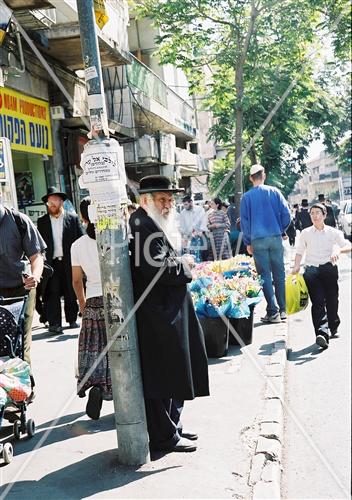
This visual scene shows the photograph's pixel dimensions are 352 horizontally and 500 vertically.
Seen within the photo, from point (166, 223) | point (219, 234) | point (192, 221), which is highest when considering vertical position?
point (166, 223)

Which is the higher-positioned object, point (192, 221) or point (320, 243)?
point (192, 221)

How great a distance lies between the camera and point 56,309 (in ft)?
32.7

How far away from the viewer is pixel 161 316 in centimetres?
452

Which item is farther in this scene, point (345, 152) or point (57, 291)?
point (345, 152)

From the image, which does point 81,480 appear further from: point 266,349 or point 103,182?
point 266,349

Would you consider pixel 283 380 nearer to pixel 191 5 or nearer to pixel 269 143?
pixel 191 5

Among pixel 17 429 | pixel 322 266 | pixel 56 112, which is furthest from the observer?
pixel 56 112

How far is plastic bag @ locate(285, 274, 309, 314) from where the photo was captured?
8.79 meters

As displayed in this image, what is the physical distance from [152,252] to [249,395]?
7.31ft

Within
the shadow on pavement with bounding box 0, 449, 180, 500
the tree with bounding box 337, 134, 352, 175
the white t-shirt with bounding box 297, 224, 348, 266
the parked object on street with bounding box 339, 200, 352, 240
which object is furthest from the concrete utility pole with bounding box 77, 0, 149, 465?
the parked object on street with bounding box 339, 200, 352, 240

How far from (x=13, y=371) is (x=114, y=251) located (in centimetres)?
112

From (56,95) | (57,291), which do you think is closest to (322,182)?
(56,95)

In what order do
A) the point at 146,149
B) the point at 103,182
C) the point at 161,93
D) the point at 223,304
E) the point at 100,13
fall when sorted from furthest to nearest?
the point at 161,93
the point at 146,149
the point at 100,13
the point at 223,304
the point at 103,182

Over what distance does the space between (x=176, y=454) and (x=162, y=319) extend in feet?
3.13
